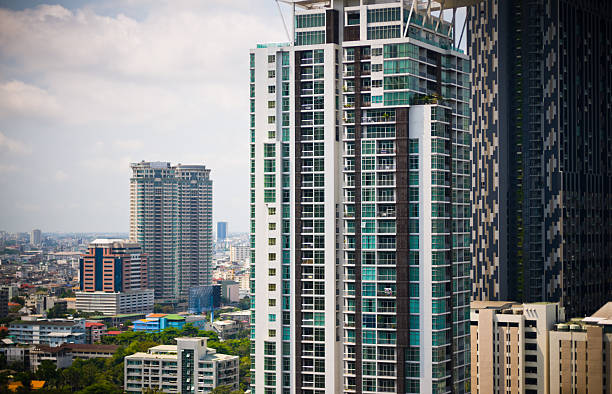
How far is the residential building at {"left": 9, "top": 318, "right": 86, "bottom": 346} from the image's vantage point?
5088cm

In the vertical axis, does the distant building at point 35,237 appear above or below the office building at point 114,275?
above

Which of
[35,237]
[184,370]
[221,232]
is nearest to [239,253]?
[221,232]

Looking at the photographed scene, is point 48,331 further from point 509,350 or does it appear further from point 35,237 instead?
point 509,350

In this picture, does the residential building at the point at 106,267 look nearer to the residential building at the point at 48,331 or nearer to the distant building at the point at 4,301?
the residential building at the point at 48,331

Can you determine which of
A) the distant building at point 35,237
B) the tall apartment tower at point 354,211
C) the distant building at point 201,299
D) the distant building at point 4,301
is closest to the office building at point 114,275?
the distant building at point 201,299

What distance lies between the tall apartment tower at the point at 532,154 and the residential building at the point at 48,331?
1014 inches

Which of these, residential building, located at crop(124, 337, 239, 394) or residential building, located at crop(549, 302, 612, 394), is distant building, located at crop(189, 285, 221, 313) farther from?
residential building, located at crop(549, 302, 612, 394)

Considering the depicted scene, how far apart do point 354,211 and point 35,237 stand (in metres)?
29.1

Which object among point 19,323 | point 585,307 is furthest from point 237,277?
point 585,307

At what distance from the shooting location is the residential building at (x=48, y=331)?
167 ft

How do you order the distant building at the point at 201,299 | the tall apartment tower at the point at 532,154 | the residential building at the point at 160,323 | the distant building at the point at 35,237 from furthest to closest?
the distant building at the point at 201,299 → the residential building at the point at 160,323 → the distant building at the point at 35,237 → the tall apartment tower at the point at 532,154

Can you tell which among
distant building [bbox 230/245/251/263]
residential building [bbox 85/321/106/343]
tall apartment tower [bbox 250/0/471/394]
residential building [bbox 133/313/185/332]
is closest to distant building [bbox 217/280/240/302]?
residential building [bbox 133/313/185/332]

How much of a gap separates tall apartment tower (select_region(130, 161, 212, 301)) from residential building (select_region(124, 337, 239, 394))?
1658 inches

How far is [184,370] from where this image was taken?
40.2 metres
